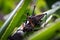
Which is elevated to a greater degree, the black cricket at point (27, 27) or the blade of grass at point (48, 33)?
the black cricket at point (27, 27)

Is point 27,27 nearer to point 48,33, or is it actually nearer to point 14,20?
point 14,20

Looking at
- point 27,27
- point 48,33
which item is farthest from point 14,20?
point 48,33

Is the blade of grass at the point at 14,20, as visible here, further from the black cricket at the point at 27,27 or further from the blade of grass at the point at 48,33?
the blade of grass at the point at 48,33

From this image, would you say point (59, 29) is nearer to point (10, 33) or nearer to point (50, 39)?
point (50, 39)

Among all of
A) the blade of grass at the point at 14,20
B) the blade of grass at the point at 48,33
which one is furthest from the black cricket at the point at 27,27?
the blade of grass at the point at 48,33

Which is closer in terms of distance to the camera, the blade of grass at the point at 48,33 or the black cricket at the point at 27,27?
the blade of grass at the point at 48,33

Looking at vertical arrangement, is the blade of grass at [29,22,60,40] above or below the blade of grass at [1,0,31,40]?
below

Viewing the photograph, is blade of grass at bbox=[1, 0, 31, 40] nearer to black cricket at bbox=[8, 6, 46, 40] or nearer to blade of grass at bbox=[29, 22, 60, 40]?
black cricket at bbox=[8, 6, 46, 40]

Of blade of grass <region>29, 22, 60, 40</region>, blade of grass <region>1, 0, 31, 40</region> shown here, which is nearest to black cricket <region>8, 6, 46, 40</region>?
blade of grass <region>1, 0, 31, 40</region>

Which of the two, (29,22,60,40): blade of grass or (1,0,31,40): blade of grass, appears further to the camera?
(1,0,31,40): blade of grass

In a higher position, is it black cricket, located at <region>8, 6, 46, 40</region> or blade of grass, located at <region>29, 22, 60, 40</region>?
black cricket, located at <region>8, 6, 46, 40</region>

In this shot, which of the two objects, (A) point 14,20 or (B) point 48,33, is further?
(A) point 14,20
